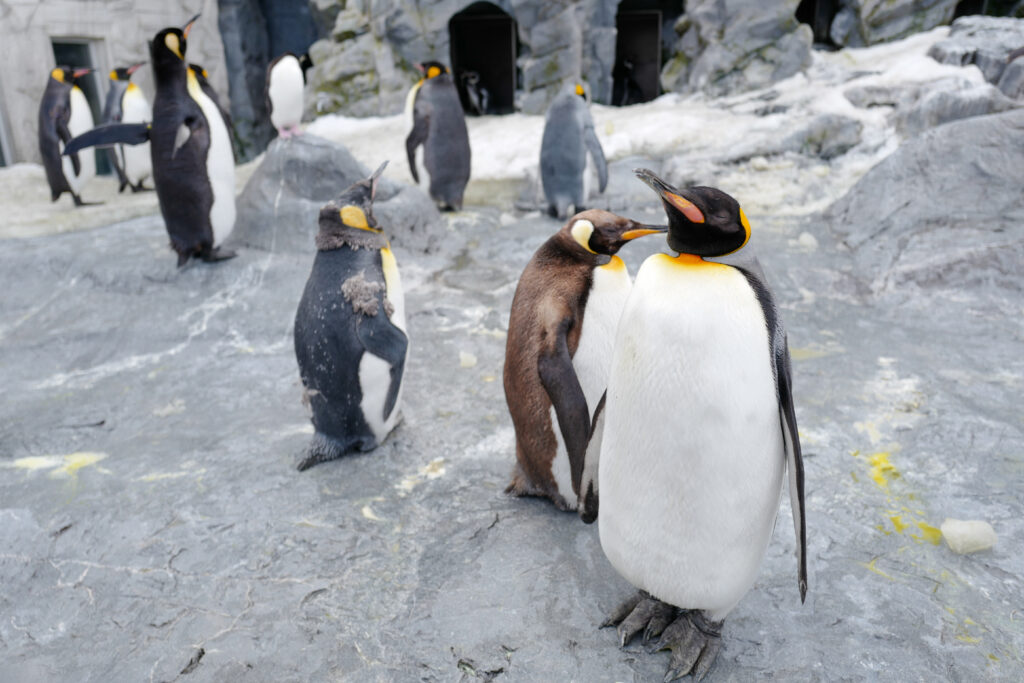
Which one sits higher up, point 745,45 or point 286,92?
point 745,45

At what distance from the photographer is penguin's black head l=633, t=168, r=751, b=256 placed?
4.55ft

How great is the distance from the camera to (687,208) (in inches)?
54.2

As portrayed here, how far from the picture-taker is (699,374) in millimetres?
1417

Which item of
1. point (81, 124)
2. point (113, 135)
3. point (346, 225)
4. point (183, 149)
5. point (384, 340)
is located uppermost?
point (81, 124)

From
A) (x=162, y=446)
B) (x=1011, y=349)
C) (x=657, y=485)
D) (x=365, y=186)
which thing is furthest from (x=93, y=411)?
(x=1011, y=349)

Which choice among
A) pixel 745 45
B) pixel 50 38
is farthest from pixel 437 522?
pixel 50 38

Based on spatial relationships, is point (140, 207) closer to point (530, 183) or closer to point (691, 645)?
point (530, 183)

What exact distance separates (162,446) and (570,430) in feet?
6.00

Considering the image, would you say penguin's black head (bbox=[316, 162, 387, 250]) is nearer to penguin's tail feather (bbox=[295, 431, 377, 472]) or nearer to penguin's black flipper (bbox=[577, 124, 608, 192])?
penguin's tail feather (bbox=[295, 431, 377, 472])

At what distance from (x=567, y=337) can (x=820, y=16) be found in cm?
1143

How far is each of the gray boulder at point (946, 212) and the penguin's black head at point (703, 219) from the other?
317 cm

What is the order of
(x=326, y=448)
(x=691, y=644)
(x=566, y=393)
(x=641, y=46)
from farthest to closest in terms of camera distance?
(x=641, y=46) → (x=326, y=448) → (x=566, y=393) → (x=691, y=644)

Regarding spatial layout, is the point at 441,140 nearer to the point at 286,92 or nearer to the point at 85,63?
the point at 286,92

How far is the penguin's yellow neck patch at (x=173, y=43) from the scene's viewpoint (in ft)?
15.2
